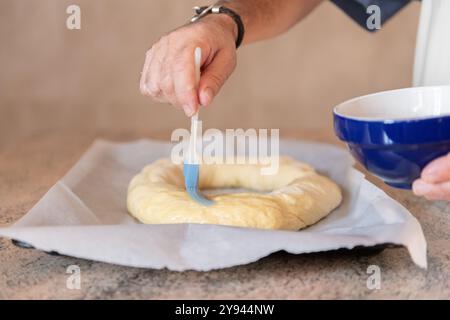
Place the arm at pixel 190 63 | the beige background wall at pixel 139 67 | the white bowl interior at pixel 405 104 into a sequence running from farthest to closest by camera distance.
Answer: the beige background wall at pixel 139 67, the arm at pixel 190 63, the white bowl interior at pixel 405 104

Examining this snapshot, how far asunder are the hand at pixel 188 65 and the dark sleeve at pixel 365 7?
0.46 m

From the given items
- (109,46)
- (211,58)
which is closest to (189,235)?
(211,58)

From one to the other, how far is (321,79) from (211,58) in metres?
1.37

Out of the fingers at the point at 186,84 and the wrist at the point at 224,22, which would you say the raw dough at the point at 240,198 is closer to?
the fingers at the point at 186,84

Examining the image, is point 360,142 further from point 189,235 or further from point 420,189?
point 189,235

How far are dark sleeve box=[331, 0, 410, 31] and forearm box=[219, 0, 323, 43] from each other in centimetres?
7

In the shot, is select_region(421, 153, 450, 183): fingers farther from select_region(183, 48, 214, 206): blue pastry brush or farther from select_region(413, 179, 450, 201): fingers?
select_region(183, 48, 214, 206): blue pastry brush

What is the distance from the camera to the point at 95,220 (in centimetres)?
105

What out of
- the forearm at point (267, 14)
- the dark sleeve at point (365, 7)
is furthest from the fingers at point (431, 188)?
the dark sleeve at point (365, 7)

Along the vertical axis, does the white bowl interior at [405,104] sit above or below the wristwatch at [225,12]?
below

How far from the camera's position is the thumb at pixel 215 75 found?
968 millimetres

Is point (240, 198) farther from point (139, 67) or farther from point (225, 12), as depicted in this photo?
point (139, 67)

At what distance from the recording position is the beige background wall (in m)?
2.17

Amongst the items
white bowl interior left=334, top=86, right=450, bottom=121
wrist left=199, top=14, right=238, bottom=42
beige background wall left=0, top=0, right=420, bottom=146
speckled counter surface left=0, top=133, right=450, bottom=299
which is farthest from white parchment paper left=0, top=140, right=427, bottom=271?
beige background wall left=0, top=0, right=420, bottom=146
